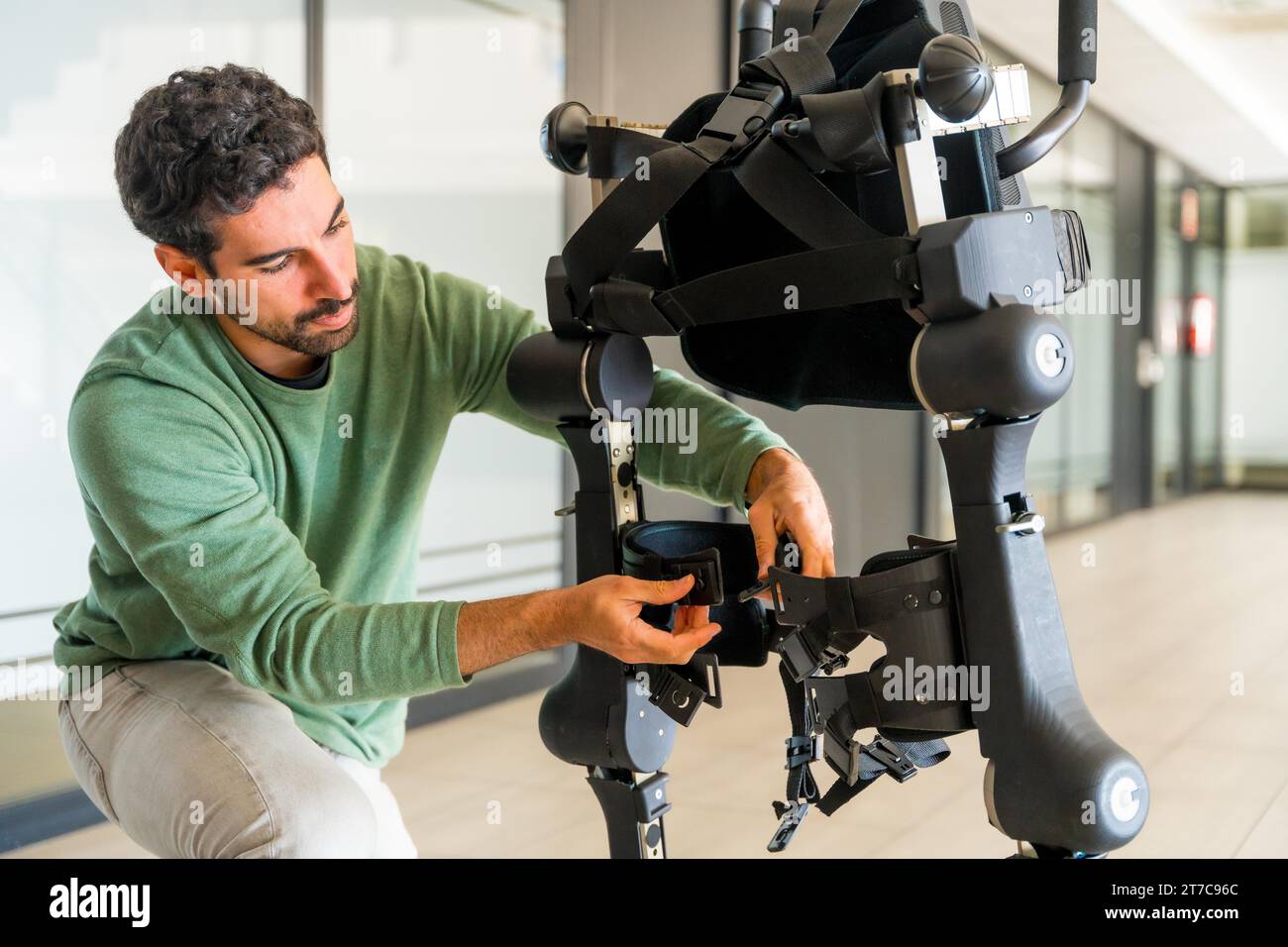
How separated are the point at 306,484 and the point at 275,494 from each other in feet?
0.13

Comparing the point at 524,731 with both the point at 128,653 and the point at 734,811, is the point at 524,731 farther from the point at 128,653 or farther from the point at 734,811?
the point at 128,653

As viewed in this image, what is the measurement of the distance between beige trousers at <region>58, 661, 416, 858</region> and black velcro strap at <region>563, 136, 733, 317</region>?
64 cm

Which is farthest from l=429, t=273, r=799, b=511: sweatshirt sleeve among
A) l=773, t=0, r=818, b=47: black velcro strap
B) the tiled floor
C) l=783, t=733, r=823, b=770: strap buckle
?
the tiled floor

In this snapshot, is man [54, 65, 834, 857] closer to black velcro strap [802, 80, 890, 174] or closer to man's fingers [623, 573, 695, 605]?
man's fingers [623, 573, 695, 605]

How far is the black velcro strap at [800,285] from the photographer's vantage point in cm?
104

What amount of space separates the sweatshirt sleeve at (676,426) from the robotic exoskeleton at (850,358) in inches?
1.8

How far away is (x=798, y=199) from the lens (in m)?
1.20

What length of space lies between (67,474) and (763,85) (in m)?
2.01

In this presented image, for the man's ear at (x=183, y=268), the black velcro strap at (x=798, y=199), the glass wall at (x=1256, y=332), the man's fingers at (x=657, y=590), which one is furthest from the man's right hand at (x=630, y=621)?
the glass wall at (x=1256, y=332)

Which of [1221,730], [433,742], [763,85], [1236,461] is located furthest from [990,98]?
[1236,461]

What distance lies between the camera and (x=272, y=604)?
4.48 feet

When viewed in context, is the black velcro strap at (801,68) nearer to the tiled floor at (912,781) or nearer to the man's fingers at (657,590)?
the man's fingers at (657,590)

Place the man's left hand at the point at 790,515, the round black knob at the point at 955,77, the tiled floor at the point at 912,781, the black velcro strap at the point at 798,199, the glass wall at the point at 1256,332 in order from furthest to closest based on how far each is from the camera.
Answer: the glass wall at the point at 1256,332 → the tiled floor at the point at 912,781 → the man's left hand at the point at 790,515 → the black velcro strap at the point at 798,199 → the round black knob at the point at 955,77

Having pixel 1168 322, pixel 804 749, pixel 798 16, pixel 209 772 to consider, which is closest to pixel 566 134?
pixel 798 16
